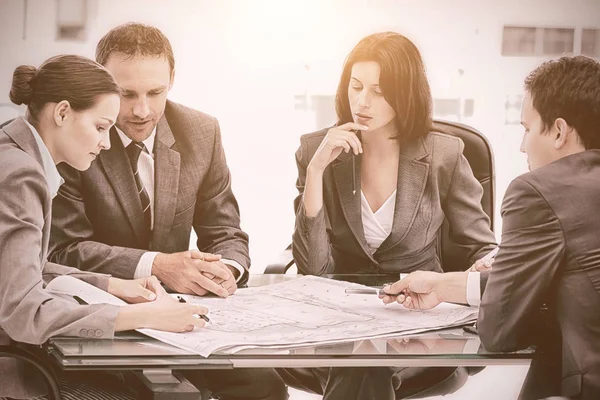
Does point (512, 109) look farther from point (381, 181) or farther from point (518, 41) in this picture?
point (381, 181)

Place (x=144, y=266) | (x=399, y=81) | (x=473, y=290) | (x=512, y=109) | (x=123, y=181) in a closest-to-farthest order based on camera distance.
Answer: (x=473, y=290) → (x=144, y=266) → (x=123, y=181) → (x=399, y=81) → (x=512, y=109)

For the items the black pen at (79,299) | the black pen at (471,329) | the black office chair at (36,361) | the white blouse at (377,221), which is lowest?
the black office chair at (36,361)

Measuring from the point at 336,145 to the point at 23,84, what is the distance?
1.05 meters

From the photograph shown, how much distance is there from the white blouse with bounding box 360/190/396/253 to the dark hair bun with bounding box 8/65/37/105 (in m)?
1.17

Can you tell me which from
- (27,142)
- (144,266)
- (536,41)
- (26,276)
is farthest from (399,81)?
(26,276)

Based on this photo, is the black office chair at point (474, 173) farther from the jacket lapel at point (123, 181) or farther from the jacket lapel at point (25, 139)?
the jacket lapel at point (25, 139)

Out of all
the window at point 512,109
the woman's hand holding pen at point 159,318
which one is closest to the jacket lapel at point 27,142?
the woman's hand holding pen at point 159,318

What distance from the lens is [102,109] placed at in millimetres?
2277

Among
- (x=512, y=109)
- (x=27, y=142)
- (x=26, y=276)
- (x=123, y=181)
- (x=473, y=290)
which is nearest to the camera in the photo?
(x=26, y=276)

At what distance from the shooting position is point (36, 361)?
1851 mm

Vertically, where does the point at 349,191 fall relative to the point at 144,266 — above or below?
above

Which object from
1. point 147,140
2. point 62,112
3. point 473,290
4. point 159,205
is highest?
point 62,112

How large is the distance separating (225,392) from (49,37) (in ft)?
4.31

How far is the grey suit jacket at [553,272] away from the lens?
5.87 feet
